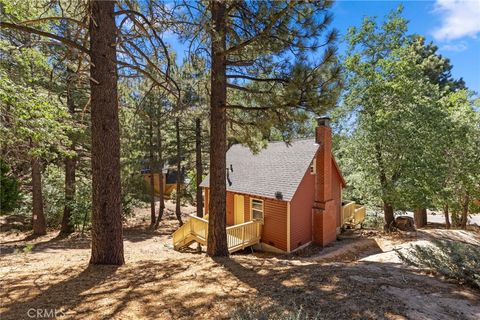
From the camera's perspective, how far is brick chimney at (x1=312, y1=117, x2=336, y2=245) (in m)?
11.9

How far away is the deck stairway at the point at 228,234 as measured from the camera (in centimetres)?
1057

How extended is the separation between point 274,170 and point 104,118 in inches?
348

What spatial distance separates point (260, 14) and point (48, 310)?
20.2ft

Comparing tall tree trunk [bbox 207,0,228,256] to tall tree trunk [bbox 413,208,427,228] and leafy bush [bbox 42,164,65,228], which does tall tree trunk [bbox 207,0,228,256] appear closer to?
leafy bush [bbox 42,164,65,228]

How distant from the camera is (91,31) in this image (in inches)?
195

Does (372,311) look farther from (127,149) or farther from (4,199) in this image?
(127,149)

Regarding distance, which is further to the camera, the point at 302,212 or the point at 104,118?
the point at 302,212

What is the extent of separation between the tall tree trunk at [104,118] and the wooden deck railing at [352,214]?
1251 centimetres

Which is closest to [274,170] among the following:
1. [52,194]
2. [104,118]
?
[104,118]

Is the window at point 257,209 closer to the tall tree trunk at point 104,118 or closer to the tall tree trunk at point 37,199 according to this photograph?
the tall tree trunk at point 104,118

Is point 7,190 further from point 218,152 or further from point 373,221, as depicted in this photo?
point 373,221

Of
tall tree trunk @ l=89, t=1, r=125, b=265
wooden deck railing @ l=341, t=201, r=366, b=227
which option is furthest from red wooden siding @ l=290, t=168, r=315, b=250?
tall tree trunk @ l=89, t=1, r=125, b=265

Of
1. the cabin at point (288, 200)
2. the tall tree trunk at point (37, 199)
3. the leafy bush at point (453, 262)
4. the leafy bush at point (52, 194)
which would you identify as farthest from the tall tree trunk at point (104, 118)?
the leafy bush at point (52, 194)

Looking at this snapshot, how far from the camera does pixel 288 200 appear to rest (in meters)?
10.4
